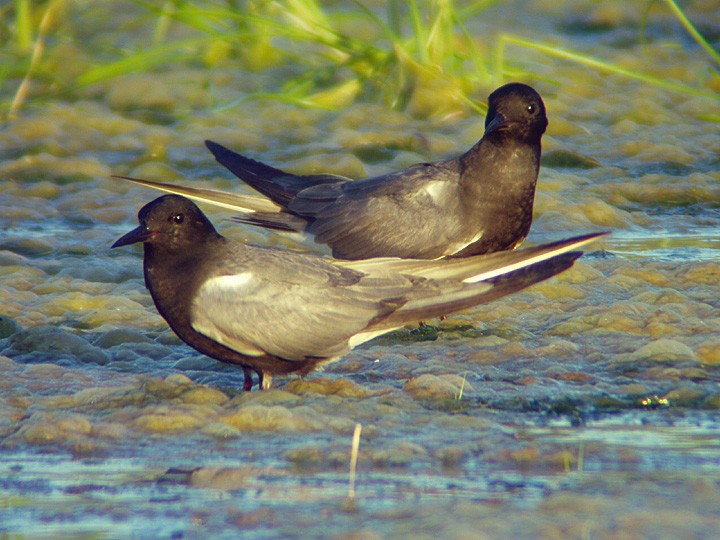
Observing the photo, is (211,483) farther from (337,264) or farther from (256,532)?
(337,264)

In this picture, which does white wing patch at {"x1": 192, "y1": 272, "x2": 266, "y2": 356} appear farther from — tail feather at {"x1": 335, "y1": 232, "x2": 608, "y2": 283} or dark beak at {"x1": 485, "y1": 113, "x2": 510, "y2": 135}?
dark beak at {"x1": 485, "y1": 113, "x2": 510, "y2": 135}

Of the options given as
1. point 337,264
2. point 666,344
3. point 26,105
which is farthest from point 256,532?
point 26,105

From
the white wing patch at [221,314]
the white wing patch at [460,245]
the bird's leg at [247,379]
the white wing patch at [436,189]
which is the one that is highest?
the white wing patch at [436,189]

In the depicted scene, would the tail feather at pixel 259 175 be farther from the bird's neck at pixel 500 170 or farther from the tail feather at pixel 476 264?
the tail feather at pixel 476 264

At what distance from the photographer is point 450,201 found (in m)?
4.77

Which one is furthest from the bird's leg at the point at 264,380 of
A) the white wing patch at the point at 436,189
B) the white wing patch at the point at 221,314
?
the white wing patch at the point at 436,189

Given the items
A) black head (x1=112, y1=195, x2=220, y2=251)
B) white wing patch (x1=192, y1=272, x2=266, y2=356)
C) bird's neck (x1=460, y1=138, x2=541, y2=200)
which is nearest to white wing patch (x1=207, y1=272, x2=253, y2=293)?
white wing patch (x1=192, y1=272, x2=266, y2=356)

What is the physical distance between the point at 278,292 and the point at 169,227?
445 mm

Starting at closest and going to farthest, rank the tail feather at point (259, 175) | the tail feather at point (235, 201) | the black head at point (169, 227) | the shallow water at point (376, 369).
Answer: the shallow water at point (376, 369), the black head at point (169, 227), the tail feather at point (235, 201), the tail feather at point (259, 175)

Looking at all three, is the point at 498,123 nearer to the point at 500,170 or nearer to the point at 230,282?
the point at 500,170

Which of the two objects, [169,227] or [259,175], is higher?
[259,175]

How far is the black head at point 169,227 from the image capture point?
3869 mm

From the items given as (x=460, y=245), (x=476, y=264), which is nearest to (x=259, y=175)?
(x=460, y=245)

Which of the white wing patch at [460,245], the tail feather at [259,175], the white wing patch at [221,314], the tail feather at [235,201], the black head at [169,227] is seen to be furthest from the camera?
the tail feather at [259,175]
